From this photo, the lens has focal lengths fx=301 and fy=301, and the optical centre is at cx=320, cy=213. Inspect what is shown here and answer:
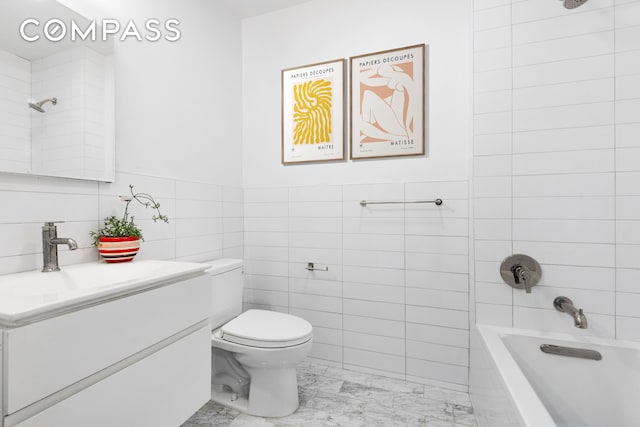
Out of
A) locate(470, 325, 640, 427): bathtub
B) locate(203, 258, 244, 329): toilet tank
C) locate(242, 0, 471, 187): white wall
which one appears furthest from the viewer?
locate(242, 0, 471, 187): white wall

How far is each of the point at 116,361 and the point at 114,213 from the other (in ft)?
2.51

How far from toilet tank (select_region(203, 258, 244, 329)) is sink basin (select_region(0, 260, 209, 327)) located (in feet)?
1.42

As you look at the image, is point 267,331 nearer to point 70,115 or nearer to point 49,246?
point 49,246

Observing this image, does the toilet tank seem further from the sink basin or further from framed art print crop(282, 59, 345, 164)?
framed art print crop(282, 59, 345, 164)

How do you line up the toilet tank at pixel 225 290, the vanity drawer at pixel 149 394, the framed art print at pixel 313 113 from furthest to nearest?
1. the framed art print at pixel 313 113
2. the toilet tank at pixel 225 290
3. the vanity drawer at pixel 149 394

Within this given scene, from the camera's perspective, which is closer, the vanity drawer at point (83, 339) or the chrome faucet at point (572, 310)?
the vanity drawer at point (83, 339)

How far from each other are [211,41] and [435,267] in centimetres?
202

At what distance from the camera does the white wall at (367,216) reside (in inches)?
→ 69.4

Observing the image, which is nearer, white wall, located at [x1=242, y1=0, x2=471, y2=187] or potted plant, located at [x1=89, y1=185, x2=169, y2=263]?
potted plant, located at [x1=89, y1=185, x2=169, y2=263]

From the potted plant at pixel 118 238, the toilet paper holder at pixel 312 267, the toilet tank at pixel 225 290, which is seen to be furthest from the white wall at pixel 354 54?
the potted plant at pixel 118 238

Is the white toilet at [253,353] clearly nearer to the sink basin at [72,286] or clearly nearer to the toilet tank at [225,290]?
the toilet tank at [225,290]

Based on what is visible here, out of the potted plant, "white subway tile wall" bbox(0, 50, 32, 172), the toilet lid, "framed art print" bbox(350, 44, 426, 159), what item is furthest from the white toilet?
"framed art print" bbox(350, 44, 426, 159)

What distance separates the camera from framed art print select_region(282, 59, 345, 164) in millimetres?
2008

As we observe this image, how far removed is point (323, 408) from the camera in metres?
1.59
